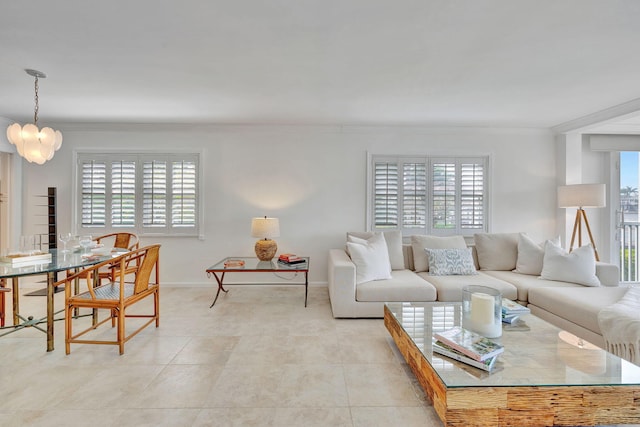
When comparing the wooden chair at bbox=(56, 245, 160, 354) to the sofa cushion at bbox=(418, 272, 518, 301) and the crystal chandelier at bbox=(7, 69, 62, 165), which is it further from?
the sofa cushion at bbox=(418, 272, 518, 301)

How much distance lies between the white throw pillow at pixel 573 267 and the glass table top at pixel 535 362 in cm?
141

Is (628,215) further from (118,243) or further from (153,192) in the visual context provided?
(118,243)

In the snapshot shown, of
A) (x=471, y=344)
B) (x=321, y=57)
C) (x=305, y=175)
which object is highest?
(x=321, y=57)

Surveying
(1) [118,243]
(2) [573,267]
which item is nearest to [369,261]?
(2) [573,267]

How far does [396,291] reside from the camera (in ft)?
10.9

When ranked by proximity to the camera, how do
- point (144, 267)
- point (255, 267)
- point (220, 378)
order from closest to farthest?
point (220, 378) < point (144, 267) < point (255, 267)

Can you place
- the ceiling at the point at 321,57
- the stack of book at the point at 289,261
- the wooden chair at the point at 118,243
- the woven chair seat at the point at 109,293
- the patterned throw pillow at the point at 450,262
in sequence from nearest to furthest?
the ceiling at the point at 321,57 → the woven chair seat at the point at 109,293 → the wooden chair at the point at 118,243 → the patterned throw pillow at the point at 450,262 → the stack of book at the point at 289,261

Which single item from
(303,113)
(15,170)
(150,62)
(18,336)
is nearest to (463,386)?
(150,62)

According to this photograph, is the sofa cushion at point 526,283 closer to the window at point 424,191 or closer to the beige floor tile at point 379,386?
the window at point 424,191

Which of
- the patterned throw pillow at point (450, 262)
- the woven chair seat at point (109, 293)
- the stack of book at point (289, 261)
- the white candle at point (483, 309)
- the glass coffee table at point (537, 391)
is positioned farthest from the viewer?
the stack of book at point (289, 261)

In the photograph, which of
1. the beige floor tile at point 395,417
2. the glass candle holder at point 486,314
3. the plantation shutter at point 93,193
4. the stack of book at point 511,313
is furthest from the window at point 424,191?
the plantation shutter at point 93,193

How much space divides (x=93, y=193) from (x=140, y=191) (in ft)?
2.19

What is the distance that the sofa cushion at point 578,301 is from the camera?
2.56m

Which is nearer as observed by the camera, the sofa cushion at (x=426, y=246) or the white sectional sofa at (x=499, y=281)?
the white sectional sofa at (x=499, y=281)
